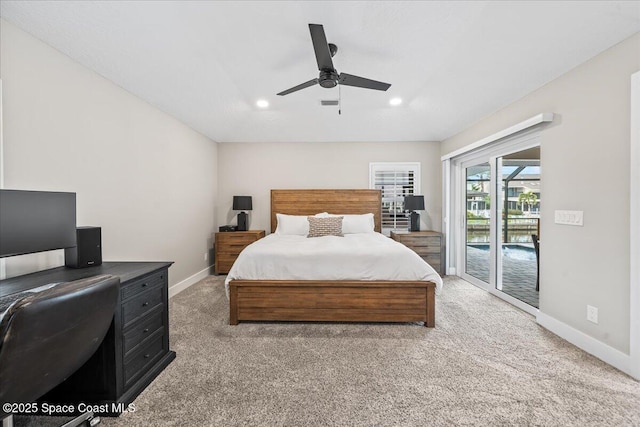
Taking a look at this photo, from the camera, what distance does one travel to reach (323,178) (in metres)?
5.12

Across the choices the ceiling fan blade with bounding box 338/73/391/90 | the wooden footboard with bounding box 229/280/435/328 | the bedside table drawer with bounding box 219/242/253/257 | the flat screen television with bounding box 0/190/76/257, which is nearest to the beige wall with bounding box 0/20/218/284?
the flat screen television with bounding box 0/190/76/257

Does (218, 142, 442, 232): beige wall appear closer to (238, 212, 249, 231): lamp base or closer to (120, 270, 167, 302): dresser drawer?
(238, 212, 249, 231): lamp base

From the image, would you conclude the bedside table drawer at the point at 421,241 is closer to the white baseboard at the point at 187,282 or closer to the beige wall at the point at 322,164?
the beige wall at the point at 322,164

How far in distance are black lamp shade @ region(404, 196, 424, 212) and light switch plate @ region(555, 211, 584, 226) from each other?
219cm

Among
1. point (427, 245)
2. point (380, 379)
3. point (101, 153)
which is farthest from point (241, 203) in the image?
point (380, 379)

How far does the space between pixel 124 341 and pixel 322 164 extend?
4.04m

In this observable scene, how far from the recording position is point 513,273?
172 inches

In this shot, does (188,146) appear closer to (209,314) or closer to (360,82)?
(209,314)

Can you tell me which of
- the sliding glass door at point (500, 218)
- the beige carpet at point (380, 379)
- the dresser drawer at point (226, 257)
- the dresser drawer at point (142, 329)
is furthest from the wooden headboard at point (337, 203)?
the dresser drawer at point (142, 329)

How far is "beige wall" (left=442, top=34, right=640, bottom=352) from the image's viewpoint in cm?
204

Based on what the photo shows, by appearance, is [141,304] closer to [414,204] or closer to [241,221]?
[241,221]

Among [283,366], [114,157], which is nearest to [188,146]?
[114,157]

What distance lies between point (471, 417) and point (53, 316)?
219cm

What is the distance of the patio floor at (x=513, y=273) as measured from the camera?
3552 millimetres
